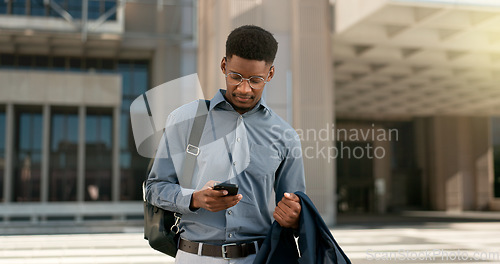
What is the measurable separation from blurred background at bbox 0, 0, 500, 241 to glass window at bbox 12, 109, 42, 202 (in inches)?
1.7

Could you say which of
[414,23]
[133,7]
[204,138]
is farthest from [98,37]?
[204,138]

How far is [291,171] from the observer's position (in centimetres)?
225

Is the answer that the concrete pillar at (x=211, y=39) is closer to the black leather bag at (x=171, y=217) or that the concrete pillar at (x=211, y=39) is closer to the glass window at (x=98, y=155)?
the glass window at (x=98, y=155)

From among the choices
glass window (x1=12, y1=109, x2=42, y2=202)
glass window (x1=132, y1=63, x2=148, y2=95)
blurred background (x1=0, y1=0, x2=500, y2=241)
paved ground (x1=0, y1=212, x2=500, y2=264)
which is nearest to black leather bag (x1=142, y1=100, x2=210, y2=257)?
paved ground (x1=0, y1=212, x2=500, y2=264)

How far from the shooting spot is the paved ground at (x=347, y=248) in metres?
8.83

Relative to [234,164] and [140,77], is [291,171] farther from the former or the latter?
[140,77]

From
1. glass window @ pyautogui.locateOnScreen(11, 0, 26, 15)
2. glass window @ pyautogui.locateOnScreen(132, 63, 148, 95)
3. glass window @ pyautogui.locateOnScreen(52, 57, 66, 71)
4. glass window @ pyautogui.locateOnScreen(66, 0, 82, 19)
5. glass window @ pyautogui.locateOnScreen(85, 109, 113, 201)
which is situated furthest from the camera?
glass window @ pyautogui.locateOnScreen(132, 63, 148, 95)

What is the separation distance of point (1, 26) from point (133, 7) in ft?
15.4

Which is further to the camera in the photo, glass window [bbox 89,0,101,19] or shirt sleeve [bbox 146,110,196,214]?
glass window [bbox 89,0,101,19]

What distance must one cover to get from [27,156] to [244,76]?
20964 millimetres

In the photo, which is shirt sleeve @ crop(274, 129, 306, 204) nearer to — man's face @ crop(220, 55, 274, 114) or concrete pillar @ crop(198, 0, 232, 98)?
man's face @ crop(220, 55, 274, 114)

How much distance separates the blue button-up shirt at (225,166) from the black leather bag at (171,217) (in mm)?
23

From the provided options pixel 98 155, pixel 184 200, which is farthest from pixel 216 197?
pixel 98 155

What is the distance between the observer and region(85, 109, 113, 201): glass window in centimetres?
2064
